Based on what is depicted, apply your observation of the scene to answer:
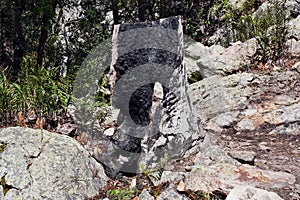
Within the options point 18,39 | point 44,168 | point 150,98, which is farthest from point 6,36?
point 44,168

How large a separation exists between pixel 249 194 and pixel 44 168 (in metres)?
1.75

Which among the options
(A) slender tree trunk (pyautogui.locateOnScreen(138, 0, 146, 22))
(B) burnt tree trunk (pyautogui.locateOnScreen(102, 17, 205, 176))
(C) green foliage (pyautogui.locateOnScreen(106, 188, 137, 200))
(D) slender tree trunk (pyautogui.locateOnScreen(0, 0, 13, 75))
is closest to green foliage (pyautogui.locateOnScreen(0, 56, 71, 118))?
(B) burnt tree trunk (pyautogui.locateOnScreen(102, 17, 205, 176))

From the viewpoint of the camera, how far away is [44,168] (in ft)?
9.36

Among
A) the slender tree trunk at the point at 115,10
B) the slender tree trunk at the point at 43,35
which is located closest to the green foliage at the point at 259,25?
the slender tree trunk at the point at 115,10

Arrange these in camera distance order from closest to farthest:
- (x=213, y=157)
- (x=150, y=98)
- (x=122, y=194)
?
(x=122, y=194) → (x=213, y=157) → (x=150, y=98)

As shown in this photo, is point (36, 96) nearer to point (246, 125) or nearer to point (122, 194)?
point (122, 194)

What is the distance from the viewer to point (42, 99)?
356 cm

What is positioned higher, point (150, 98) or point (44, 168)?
point (150, 98)

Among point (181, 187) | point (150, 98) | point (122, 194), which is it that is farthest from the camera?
point (150, 98)

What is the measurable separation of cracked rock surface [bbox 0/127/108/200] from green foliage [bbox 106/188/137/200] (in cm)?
19

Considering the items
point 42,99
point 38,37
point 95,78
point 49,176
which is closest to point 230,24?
point 95,78

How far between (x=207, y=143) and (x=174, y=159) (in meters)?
0.46

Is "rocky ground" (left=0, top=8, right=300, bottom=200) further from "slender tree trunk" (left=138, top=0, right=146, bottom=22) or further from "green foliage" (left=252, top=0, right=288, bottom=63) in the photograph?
"slender tree trunk" (left=138, top=0, right=146, bottom=22)

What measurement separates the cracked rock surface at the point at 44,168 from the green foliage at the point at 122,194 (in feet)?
0.61
